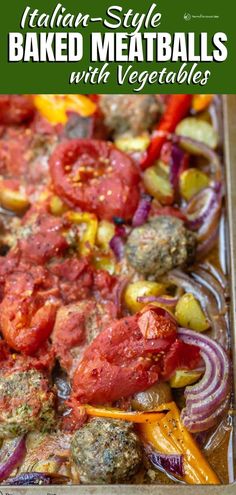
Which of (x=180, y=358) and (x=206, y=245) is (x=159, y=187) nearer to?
(x=206, y=245)

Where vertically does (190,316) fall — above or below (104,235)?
below

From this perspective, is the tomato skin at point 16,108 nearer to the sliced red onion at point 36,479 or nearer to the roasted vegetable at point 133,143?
the roasted vegetable at point 133,143

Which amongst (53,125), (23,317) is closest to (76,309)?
(23,317)

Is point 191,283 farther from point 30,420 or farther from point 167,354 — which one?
point 30,420

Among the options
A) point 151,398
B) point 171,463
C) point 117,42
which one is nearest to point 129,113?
point 117,42

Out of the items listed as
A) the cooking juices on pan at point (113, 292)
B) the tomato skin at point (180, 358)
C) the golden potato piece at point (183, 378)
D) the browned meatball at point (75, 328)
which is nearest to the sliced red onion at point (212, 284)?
the cooking juices on pan at point (113, 292)

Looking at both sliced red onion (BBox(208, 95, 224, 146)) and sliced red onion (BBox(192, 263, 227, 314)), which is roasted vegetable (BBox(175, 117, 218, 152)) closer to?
sliced red onion (BBox(208, 95, 224, 146))
